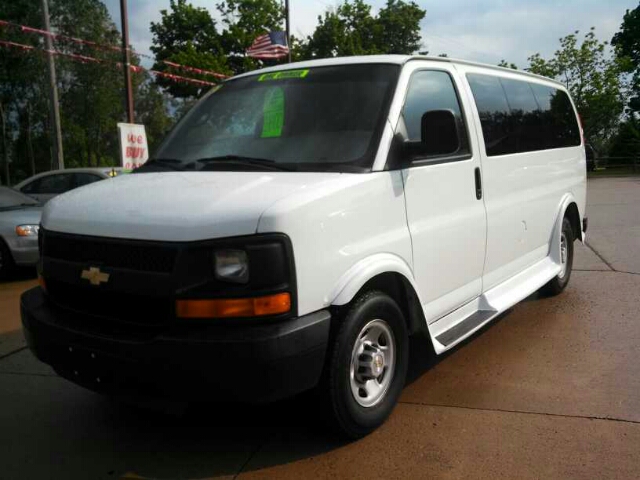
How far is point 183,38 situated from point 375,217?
35.4 m

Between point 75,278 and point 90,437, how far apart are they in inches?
38.0

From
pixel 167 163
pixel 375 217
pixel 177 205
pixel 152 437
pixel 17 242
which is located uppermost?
pixel 167 163

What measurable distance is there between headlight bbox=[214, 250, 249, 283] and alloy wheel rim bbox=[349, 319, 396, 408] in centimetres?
75

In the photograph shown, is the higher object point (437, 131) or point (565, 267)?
point (437, 131)

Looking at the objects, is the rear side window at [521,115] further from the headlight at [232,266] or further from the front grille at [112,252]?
the front grille at [112,252]

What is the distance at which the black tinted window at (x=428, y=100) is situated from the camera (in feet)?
11.8

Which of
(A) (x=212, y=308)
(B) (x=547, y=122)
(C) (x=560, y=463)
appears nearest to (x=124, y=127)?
(B) (x=547, y=122)

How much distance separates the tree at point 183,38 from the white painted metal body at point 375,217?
29.9 m

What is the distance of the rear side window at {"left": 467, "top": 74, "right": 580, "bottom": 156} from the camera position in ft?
14.5

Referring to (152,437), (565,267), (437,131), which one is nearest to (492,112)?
(437,131)

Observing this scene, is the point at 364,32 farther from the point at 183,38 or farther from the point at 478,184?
the point at 478,184

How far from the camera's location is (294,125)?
3596mm

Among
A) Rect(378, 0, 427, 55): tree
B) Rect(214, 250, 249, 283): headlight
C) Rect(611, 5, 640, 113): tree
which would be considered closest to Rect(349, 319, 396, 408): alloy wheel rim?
Rect(214, 250, 249, 283): headlight

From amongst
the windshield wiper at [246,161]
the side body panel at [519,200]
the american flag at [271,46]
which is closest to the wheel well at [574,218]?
the side body panel at [519,200]
